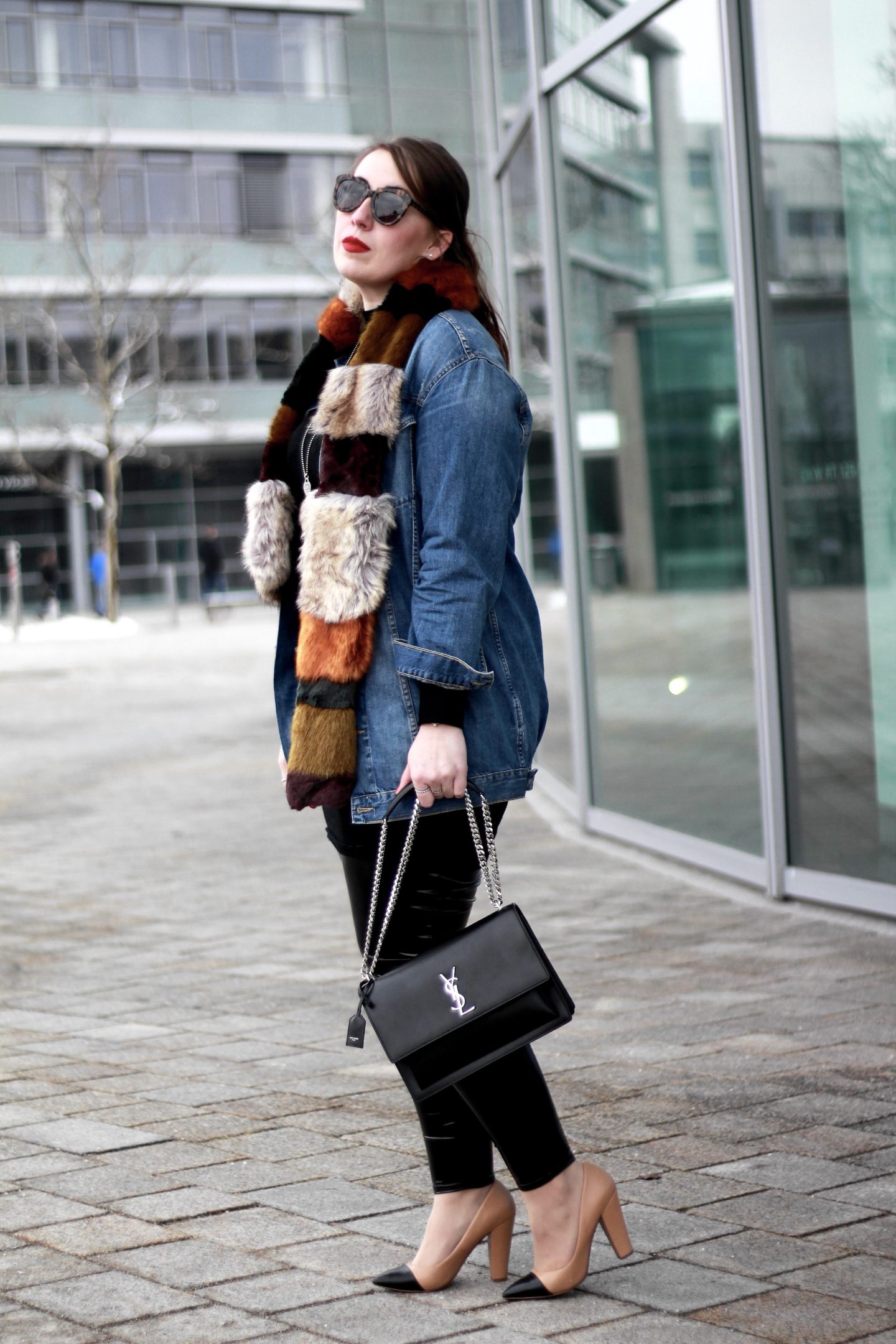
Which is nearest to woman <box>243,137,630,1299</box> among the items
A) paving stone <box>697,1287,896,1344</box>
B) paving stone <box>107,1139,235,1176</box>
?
paving stone <box>697,1287,896,1344</box>

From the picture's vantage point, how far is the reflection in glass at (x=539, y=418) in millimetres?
8930

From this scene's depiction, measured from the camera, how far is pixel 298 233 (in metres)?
42.5

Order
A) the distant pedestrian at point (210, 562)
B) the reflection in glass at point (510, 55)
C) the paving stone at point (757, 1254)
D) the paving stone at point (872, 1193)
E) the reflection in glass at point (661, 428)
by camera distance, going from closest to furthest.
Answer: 1. the paving stone at point (757, 1254)
2. the paving stone at point (872, 1193)
3. the reflection in glass at point (661, 428)
4. the reflection in glass at point (510, 55)
5. the distant pedestrian at point (210, 562)

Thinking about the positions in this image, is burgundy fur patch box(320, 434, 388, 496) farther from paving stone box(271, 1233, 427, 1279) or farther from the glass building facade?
the glass building facade

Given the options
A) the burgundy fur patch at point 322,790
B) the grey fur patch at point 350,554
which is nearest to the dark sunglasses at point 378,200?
the grey fur patch at point 350,554

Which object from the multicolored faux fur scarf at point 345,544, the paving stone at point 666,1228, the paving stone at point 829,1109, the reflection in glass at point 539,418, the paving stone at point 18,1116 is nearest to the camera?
the multicolored faux fur scarf at point 345,544

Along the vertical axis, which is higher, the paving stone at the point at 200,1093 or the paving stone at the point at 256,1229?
the paving stone at the point at 256,1229

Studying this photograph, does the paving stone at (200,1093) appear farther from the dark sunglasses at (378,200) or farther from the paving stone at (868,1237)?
the dark sunglasses at (378,200)

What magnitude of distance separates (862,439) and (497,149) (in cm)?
487

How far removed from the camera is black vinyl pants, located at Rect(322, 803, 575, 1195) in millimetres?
2830

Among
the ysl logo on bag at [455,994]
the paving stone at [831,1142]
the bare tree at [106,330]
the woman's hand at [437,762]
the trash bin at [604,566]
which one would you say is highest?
the bare tree at [106,330]

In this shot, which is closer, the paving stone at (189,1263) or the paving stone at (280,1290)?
the paving stone at (280,1290)

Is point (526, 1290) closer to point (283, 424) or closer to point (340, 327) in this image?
point (283, 424)

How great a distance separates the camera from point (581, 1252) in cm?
288
